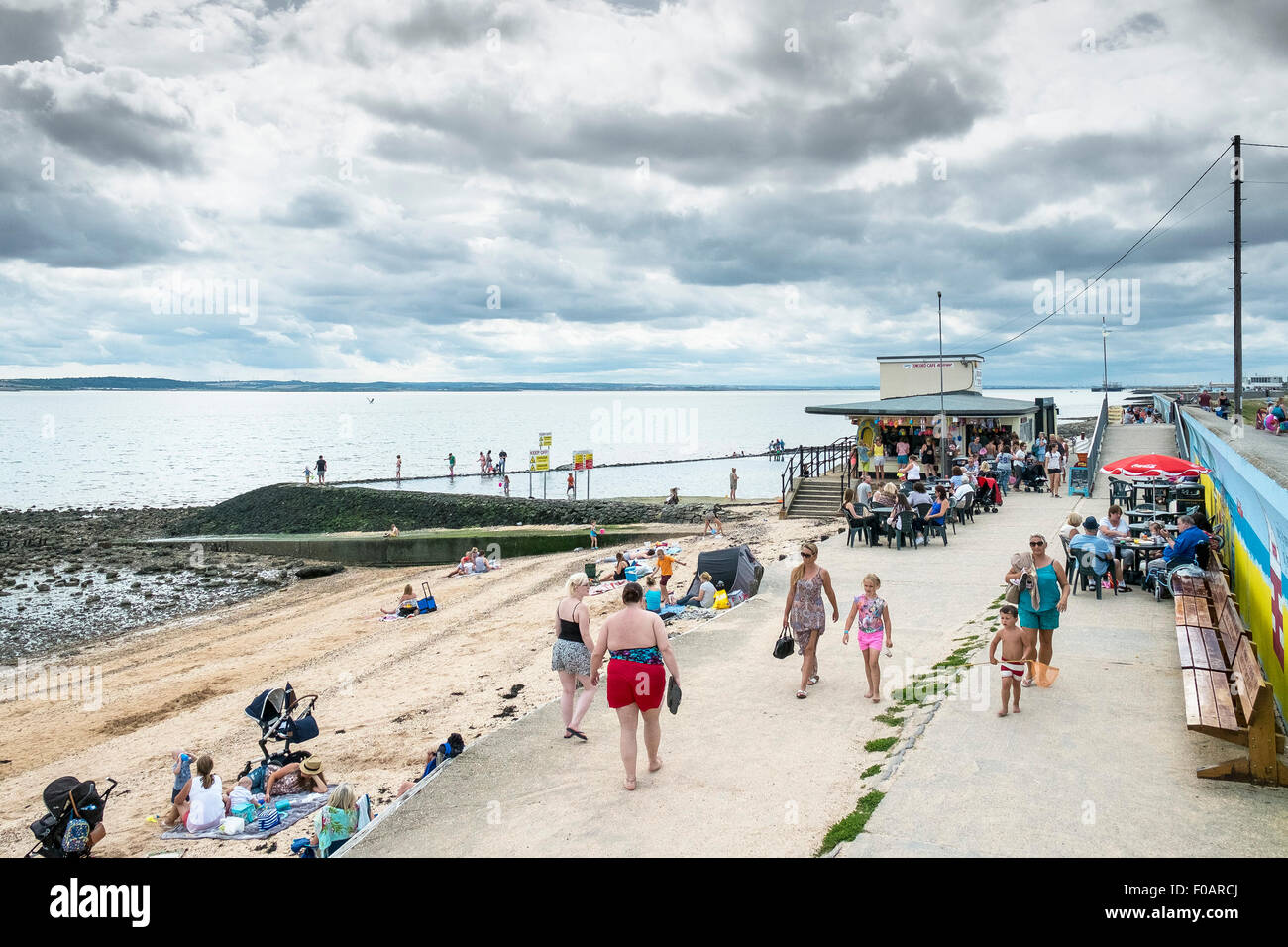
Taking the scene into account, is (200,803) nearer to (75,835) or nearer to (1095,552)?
(75,835)

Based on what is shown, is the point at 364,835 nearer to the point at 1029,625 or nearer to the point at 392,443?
the point at 1029,625

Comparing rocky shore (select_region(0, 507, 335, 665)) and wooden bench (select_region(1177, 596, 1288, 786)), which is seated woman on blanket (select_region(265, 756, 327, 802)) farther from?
rocky shore (select_region(0, 507, 335, 665))

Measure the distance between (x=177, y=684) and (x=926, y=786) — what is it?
14.0 m

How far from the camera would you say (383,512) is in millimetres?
40188

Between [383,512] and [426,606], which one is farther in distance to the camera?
[383,512]

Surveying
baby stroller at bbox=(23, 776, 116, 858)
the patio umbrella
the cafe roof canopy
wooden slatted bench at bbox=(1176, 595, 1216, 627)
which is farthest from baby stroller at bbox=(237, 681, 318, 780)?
the cafe roof canopy

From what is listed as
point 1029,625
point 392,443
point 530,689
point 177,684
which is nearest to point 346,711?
point 530,689

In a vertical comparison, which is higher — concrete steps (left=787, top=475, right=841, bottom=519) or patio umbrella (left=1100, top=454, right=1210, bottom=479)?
patio umbrella (left=1100, top=454, right=1210, bottom=479)

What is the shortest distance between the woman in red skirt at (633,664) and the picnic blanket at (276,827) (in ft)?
11.4

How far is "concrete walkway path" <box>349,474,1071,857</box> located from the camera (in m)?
5.77

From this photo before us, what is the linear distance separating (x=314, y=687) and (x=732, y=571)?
276 inches

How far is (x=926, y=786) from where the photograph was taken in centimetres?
609

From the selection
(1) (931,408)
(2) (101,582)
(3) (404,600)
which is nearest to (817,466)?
(1) (931,408)

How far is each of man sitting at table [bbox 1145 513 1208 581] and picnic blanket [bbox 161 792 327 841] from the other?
10761mm
